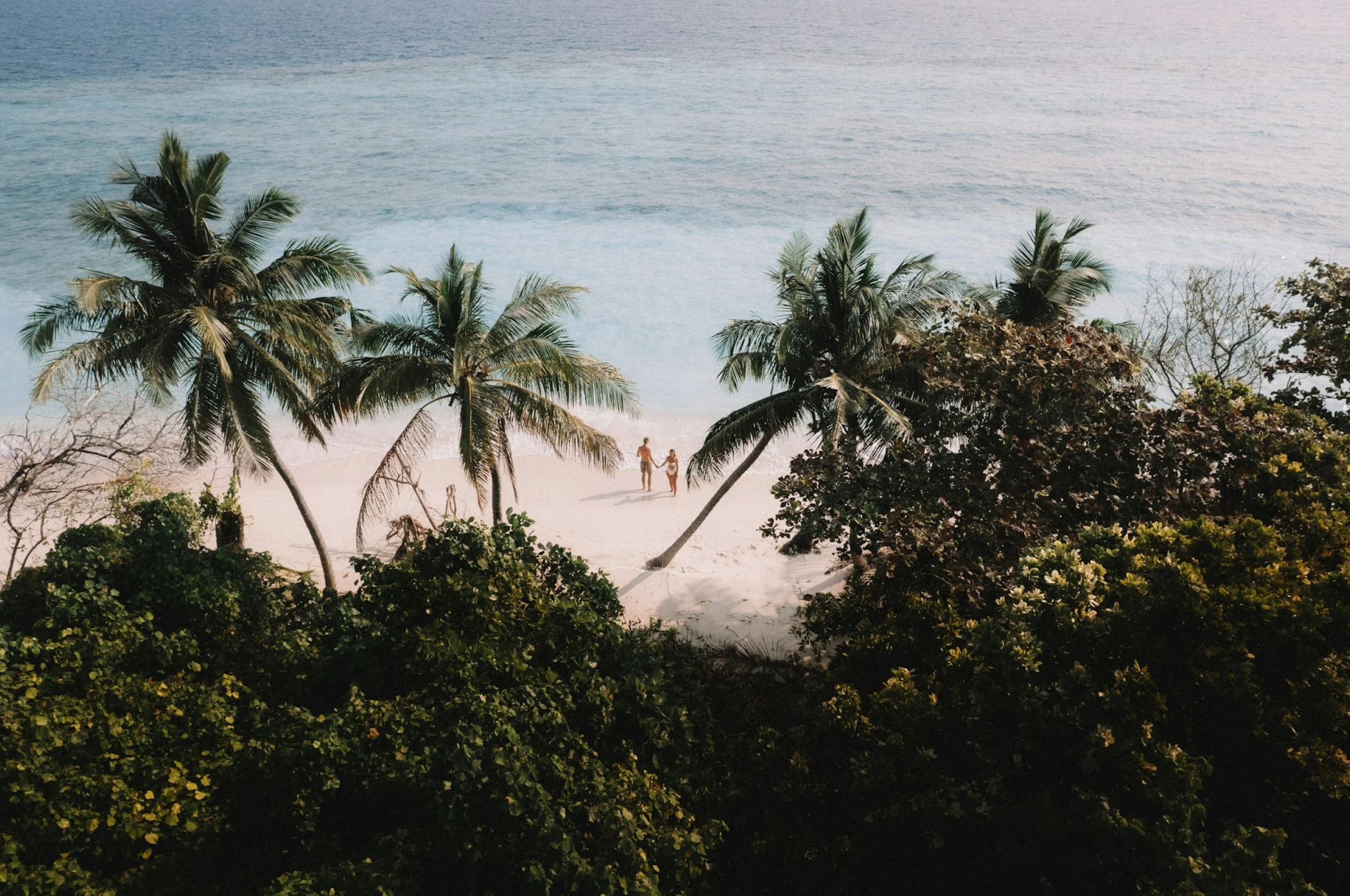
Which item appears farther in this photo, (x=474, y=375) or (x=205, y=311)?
(x=474, y=375)

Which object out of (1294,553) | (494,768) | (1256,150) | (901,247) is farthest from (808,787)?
(1256,150)

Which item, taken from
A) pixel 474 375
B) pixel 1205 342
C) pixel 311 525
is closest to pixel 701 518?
pixel 474 375

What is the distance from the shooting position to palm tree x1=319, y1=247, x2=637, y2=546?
13562 mm

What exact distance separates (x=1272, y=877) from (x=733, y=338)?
34.2 ft

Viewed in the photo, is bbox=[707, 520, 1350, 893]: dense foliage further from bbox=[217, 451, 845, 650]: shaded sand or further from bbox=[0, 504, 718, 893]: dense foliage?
bbox=[217, 451, 845, 650]: shaded sand

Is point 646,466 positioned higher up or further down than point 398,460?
higher up

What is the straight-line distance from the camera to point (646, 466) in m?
21.5

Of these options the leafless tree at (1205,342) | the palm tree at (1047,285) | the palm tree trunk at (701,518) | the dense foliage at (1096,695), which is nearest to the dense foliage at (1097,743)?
the dense foliage at (1096,695)

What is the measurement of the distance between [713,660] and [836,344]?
528cm

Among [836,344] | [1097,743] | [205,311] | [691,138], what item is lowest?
[1097,743]

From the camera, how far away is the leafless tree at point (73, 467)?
48.6 ft

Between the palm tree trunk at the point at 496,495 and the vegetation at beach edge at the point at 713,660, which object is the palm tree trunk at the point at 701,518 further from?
the palm tree trunk at the point at 496,495

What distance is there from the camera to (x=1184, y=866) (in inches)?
267

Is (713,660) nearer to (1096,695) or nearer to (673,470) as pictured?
(1096,695)
